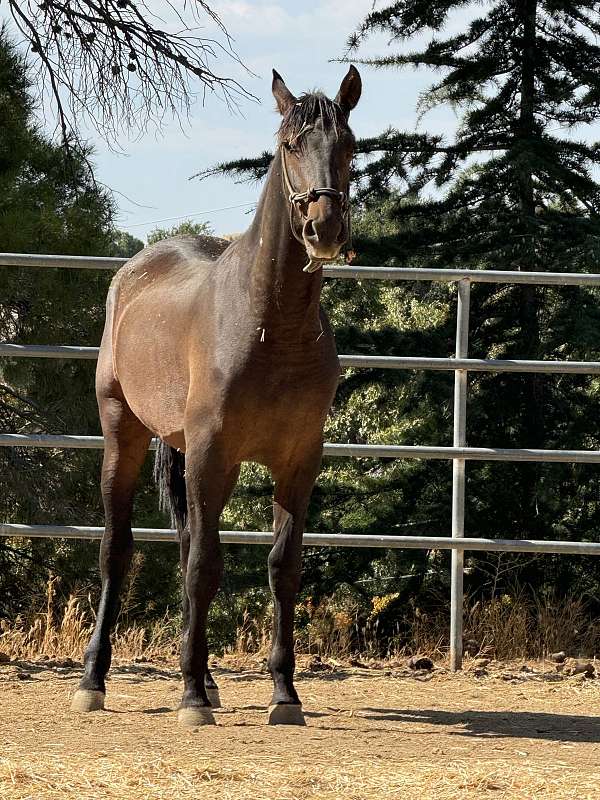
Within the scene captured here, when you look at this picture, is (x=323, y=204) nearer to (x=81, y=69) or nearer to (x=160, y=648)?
(x=160, y=648)

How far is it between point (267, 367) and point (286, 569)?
87cm

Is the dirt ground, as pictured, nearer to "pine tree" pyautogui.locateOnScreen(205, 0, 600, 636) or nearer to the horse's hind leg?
the horse's hind leg

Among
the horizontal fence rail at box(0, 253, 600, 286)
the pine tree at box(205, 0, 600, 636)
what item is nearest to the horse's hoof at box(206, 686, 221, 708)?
the horizontal fence rail at box(0, 253, 600, 286)

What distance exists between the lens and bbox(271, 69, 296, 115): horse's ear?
157 inches

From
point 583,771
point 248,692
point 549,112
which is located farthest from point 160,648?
point 549,112

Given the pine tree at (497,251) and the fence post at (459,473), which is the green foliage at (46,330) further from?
the fence post at (459,473)

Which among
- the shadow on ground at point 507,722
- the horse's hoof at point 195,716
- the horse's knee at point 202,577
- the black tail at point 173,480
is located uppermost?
the black tail at point 173,480

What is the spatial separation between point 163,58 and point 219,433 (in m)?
3.58

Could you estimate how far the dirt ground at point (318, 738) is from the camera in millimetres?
3178

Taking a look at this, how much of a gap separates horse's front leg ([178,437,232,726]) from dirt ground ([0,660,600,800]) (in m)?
0.13

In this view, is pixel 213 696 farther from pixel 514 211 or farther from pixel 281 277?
pixel 514 211

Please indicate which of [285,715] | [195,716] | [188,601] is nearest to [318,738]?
[285,715]

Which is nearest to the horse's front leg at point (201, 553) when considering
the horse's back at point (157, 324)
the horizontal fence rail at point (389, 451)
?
the horse's back at point (157, 324)

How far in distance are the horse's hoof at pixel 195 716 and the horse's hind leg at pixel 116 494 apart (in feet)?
2.80
